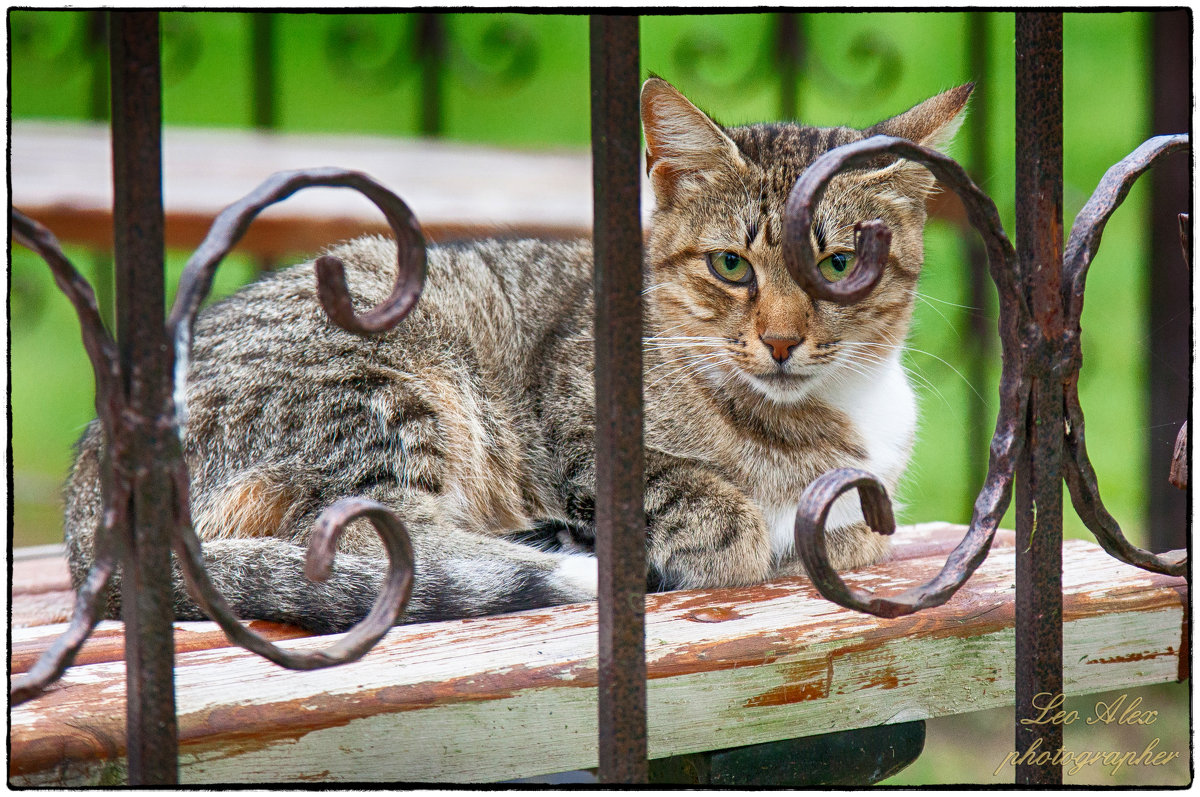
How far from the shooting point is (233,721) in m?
1.14

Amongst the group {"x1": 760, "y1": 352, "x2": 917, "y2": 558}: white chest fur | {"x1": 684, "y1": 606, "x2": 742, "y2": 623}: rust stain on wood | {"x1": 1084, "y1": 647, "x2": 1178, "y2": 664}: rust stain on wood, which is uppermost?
{"x1": 760, "y1": 352, "x2": 917, "y2": 558}: white chest fur

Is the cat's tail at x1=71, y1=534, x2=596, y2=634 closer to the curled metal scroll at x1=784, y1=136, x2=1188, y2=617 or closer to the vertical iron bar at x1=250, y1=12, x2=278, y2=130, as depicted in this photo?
the curled metal scroll at x1=784, y1=136, x2=1188, y2=617

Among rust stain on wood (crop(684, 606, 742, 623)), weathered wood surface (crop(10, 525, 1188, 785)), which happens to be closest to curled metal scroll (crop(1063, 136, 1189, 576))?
weathered wood surface (crop(10, 525, 1188, 785))

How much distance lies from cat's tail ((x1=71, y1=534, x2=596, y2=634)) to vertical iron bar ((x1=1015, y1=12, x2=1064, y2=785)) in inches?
26.7

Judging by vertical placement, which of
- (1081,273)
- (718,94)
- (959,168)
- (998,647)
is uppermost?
(718,94)

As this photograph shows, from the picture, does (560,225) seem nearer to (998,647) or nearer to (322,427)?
(322,427)

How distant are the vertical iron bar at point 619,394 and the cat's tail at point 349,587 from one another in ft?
1.65

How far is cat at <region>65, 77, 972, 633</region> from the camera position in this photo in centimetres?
187

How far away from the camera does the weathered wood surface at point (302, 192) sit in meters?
2.89

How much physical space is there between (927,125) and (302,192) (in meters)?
1.94

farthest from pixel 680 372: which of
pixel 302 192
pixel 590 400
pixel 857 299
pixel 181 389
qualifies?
pixel 302 192

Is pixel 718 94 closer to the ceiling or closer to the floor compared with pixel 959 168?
closer to the ceiling

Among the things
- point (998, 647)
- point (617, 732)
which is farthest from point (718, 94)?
point (617, 732)

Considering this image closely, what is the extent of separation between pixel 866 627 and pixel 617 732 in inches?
20.0
